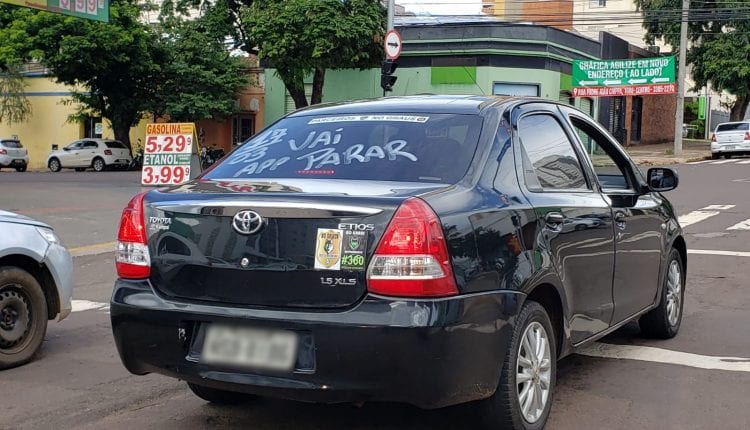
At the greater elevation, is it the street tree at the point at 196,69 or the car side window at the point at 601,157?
the street tree at the point at 196,69

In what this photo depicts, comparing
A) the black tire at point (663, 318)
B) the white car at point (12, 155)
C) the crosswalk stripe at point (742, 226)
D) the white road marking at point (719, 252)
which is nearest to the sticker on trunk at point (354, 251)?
the black tire at point (663, 318)

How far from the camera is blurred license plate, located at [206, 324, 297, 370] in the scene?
3.51 metres

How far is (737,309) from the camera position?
7496 millimetres

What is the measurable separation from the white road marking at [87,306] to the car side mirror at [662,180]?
16.3 ft

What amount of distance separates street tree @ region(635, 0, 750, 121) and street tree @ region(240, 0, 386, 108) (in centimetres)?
1548

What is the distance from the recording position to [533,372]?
4035mm

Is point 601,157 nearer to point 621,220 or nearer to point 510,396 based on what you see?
point 621,220

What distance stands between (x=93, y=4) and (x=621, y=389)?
16062mm

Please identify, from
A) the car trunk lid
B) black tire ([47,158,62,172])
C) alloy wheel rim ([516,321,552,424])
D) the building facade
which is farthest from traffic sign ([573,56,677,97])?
the car trunk lid

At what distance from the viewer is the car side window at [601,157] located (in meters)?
5.30

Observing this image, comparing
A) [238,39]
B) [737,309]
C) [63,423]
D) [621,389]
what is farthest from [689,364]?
[238,39]

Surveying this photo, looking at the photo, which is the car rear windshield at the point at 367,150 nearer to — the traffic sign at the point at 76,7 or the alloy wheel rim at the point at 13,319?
the alloy wheel rim at the point at 13,319

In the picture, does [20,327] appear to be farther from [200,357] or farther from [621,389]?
[621,389]

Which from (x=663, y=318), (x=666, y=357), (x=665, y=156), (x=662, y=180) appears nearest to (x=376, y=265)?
(x=662, y=180)
